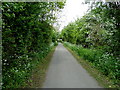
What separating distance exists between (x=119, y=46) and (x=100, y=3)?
9.30 feet

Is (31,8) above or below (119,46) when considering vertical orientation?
above

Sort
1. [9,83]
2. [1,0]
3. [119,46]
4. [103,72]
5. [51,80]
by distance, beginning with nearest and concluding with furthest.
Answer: [1,0], [9,83], [51,80], [119,46], [103,72]

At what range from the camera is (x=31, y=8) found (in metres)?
5.36

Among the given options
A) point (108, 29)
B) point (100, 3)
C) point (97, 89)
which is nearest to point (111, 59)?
point (108, 29)

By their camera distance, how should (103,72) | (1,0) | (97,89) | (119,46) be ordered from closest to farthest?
(1,0), (97,89), (119,46), (103,72)

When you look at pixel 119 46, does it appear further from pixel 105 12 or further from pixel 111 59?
pixel 105 12

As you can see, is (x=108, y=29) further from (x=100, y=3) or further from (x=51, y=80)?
(x=51, y=80)

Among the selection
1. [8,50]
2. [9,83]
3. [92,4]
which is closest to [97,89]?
[9,83]

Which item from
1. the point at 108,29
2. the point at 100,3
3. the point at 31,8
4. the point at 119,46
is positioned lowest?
the point at 119,46

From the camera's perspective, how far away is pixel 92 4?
835 cm

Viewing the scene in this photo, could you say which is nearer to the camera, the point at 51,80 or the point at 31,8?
the point at 31,8

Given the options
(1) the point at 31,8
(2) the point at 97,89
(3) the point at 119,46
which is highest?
(1) the point at 31,8

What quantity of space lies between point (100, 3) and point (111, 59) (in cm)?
340

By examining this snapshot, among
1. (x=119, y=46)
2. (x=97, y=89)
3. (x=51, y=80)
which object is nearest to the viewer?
(x=97, y=89)
